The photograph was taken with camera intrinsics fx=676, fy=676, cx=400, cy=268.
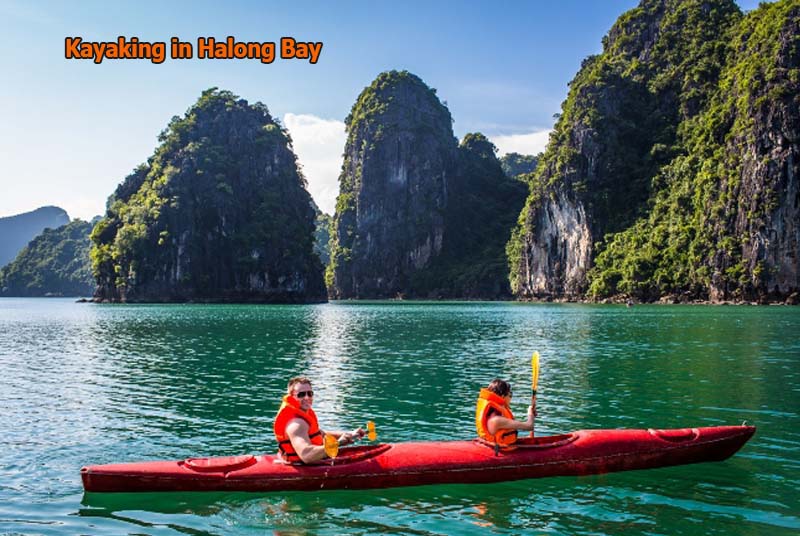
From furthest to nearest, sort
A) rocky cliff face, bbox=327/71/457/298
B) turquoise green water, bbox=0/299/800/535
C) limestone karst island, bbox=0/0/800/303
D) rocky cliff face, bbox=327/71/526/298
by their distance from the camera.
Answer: rocky cliff face, bbox=327/71/457/298 → rocky cliff face, bbox=327/71/526/298 → limestone karst island, bbox=0/0/800/303 → turquoise green water, bbox=0/299/800/535

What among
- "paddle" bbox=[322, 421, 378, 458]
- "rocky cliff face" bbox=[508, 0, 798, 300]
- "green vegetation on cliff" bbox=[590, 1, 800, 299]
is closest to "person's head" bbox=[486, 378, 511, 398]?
"paddle" bbox=[322, 421, 378, 458]

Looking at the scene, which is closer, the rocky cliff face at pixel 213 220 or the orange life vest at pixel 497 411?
the orange life vest at pixel 497 411

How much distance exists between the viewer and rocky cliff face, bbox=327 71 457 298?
566 ft

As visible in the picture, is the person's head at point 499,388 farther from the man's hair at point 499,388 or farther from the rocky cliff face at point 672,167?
the rocky cliff face at point 672,167

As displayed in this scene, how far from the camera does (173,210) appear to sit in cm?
11775

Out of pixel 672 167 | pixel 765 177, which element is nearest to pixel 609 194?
pixel 672 167

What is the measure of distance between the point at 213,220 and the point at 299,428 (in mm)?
118745

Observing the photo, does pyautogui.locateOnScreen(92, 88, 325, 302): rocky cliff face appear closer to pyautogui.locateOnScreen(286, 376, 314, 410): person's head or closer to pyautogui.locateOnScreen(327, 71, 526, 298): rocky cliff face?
pyautogui.locateOnScreen(327, 71, 526, 298): rocky cliff face

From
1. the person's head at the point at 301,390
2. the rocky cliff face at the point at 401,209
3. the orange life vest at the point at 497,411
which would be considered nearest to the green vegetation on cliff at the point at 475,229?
the rocky cliff face at the point at 401,209

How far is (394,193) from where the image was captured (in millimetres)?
174750

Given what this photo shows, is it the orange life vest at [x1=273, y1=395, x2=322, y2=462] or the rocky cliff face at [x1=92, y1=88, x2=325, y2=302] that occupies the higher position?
the rocky cliff face at [x1=92, y1=88, x2=325, y2=302]

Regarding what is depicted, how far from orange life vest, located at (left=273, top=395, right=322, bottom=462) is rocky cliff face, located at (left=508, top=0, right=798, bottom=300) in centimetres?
8674

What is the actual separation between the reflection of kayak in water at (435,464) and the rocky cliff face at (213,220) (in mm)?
110806

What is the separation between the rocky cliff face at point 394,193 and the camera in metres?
172
